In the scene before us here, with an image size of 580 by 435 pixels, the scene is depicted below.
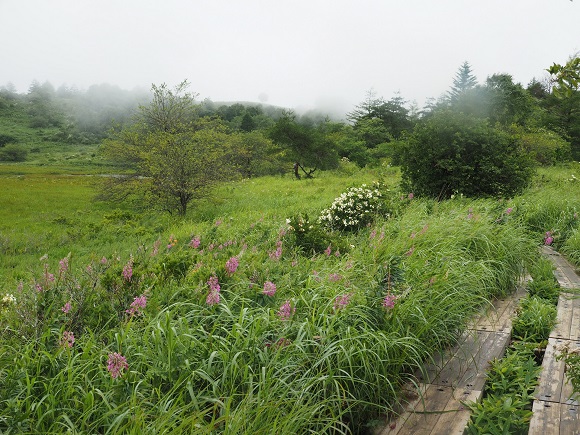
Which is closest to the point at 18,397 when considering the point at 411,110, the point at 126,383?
the point at 126,383

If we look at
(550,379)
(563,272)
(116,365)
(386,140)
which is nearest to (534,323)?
(550,379)

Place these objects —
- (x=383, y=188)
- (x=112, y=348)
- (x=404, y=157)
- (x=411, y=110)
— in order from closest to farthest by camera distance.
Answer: (x=112, y=348) < (x=383, y=188) < (x=404, y=157) < (x=411, y=110)

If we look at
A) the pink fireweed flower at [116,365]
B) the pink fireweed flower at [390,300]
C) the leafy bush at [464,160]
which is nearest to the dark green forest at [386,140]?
the leafy bush at [464,160]

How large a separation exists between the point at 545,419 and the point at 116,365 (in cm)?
209

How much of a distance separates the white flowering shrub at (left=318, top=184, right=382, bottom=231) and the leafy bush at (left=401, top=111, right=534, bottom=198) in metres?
3.03

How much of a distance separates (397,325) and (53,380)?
2023mm

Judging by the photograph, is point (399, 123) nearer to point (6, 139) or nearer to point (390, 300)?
point (390, 300)

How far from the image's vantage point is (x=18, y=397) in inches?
88.7

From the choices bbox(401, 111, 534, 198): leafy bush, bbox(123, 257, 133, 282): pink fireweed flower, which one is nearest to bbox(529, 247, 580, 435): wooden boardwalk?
bbox(123, 257, 133, 282): pink fireweed flower

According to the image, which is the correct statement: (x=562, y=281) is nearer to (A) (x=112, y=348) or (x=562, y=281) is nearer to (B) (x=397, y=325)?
(B) (x=397, y=325)

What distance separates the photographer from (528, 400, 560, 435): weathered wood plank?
87.0 inches

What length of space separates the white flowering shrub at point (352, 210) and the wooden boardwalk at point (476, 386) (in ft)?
14.1

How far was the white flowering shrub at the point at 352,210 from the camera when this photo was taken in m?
8.02

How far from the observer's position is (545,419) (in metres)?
2.30
